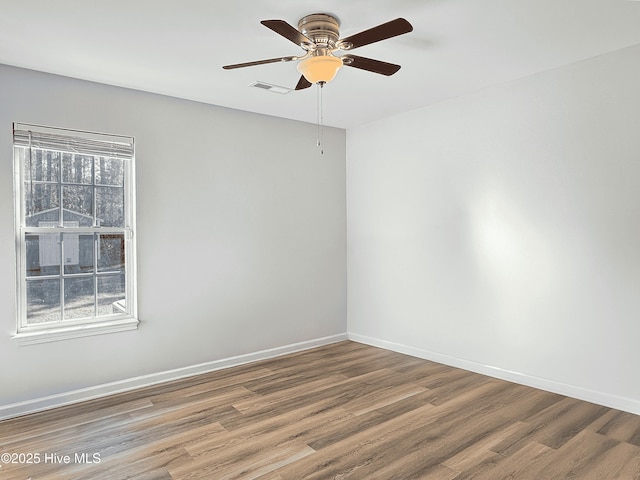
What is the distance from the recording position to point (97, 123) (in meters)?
3.62

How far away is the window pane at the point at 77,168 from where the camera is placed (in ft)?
11.6

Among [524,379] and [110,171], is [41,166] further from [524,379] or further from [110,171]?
[524,379]

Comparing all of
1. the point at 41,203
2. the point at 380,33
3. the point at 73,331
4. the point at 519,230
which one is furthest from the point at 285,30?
the point at 73,331

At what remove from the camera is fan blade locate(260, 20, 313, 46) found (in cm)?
214

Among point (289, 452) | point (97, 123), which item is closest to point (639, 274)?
point (289, 452)

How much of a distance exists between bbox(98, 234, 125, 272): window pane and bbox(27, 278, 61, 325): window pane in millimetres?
367

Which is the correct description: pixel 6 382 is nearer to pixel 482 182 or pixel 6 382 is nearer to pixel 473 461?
pixel 473 461

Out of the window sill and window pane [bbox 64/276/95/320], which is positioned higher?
window pane [bbox 64/276/95/320]

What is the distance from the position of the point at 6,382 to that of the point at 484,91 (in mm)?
4545

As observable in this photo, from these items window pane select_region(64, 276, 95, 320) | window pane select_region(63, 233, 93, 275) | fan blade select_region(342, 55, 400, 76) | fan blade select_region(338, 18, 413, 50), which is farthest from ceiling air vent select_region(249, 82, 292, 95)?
window pane select_region(64, 276, 95, 320)

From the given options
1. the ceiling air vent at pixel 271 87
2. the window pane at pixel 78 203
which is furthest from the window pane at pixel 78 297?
the ceiling air vent at pixel 271 87

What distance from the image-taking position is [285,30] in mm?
2236

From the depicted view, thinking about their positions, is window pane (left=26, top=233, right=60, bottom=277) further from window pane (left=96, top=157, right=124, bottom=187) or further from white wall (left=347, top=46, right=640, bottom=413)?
white wall (left=347, top=46, right=640, bottom=413)

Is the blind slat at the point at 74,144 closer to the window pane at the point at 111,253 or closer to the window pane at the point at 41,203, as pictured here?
the window pane at the point at 41,203
